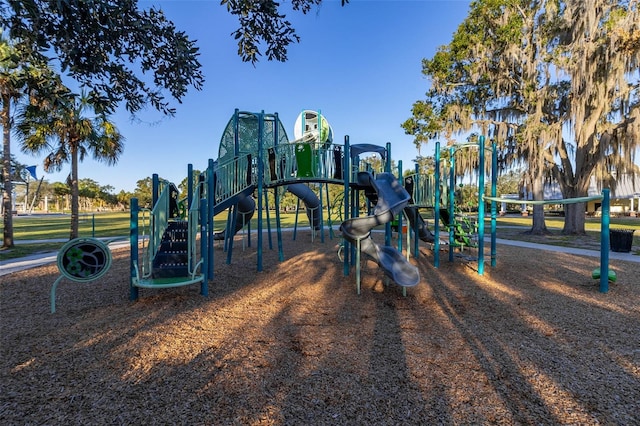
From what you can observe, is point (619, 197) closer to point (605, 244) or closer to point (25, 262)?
point (605, 244)

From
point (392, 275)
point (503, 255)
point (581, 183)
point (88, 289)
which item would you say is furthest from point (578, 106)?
point (88, 289)

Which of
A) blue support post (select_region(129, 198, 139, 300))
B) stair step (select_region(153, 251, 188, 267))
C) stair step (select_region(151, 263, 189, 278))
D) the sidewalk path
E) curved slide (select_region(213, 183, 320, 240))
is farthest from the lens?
curved slide (select_region(213, 183, 320, 240))

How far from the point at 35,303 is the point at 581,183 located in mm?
21222

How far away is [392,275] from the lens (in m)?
5.71

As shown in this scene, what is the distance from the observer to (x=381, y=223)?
19.7ft

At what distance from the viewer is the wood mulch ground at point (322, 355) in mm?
2541

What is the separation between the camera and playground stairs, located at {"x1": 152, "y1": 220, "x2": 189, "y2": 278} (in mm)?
5574

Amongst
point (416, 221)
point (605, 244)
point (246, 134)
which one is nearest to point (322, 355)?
point (605, 244)

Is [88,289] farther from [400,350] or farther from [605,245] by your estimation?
[605,245]

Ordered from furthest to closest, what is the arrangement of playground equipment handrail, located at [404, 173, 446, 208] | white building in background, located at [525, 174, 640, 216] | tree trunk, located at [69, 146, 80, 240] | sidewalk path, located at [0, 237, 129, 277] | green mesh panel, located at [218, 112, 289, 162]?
1. white building in background, located at [525, 174, 640, 216]
2. tree trunk, located at [69, 146, 80, 240]
3. green mesh panel, located at [218, 112, 289, 162]
4. playground equipment handrail, located at [404, 173, 446, 208]
5. sidewalk path, located at [0, 237, 129, 277]

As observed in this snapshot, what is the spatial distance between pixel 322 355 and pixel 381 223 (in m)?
3.12

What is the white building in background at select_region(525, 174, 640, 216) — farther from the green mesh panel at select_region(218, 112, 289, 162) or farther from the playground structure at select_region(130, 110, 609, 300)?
the green mesh panel at select_region(218, 112, 289, 162)

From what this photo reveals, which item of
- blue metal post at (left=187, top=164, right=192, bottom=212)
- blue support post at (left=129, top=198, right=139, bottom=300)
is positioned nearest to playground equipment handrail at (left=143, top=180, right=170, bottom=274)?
blue support post at (left=129, top=198, right=139, bottom=300)

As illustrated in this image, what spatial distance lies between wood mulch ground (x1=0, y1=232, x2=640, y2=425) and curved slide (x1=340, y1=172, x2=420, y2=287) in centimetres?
44
